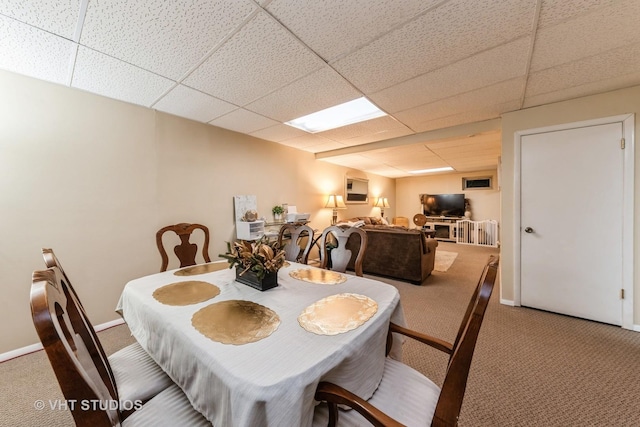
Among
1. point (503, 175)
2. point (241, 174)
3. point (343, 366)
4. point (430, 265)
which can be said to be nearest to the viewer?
point (343, 366)

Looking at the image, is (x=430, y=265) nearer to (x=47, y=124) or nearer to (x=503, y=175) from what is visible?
(x=503, y=175)

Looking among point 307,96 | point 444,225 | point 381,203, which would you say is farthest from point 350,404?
point 444,225

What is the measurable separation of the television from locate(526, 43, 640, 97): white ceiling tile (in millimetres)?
5666

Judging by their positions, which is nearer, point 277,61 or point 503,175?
point 277,61

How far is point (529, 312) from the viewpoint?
257 centimetres

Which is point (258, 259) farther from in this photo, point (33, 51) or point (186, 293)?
point (33, 51)

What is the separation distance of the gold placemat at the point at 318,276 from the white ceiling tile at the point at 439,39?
1.56 meters

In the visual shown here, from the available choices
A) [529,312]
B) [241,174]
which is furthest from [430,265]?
[241,174]

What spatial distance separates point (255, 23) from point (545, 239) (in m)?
3.39

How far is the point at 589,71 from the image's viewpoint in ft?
6.13

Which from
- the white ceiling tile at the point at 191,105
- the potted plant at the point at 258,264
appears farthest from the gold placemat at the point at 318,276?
the white ceiling tile at the point at 191,105

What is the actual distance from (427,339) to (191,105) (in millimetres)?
2883

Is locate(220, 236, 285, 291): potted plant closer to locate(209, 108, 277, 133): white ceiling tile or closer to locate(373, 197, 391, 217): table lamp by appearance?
locate(209, 108, 277, 133): white ceiling tile

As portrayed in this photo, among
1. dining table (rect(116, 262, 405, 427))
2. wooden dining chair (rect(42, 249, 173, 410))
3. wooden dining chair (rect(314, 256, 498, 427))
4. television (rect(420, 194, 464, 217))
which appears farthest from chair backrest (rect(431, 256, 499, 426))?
television (rect(420, 194, 464, 217))
